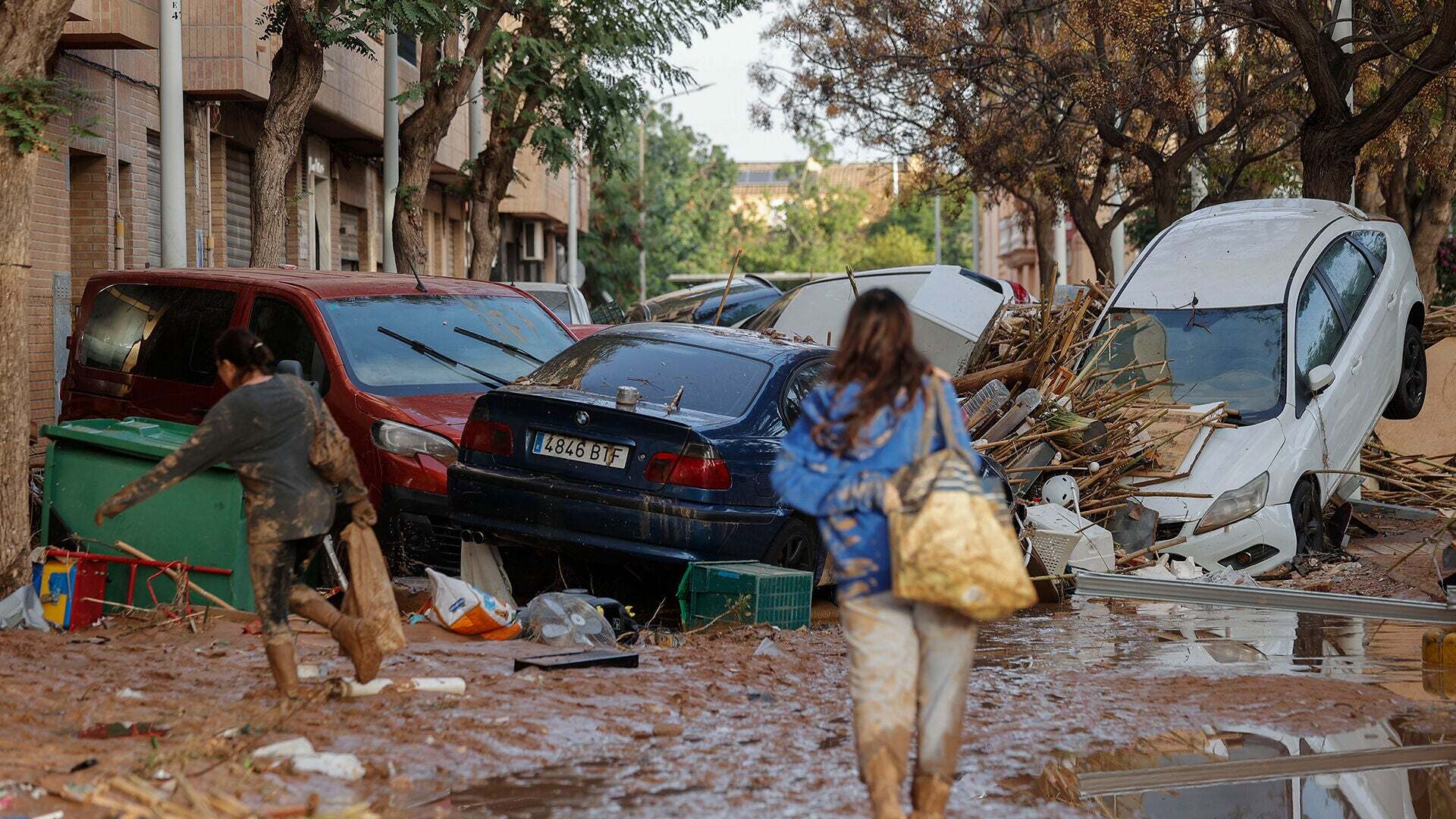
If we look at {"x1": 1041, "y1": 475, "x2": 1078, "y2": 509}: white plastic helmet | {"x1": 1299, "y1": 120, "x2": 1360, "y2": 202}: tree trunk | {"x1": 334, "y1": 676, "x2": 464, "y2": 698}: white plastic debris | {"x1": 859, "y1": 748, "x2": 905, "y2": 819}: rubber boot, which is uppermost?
{"x1": 1299, "y1": 120, "x2": 1360, "y2": 202}: tree trunk

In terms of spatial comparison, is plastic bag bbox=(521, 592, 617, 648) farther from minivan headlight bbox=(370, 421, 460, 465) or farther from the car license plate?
minivan headlight bbox=(370, 421, 460, 465)

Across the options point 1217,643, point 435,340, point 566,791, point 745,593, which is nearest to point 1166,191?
point 435,340

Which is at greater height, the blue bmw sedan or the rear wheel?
the blue bmw sedan

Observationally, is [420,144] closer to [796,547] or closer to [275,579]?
[796,547]

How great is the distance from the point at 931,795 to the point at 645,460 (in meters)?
3.76

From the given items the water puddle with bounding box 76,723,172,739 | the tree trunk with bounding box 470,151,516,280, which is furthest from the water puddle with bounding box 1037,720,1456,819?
the tree trunk with bounding box 470,151,516,280

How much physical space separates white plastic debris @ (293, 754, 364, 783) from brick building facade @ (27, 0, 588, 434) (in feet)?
14.8

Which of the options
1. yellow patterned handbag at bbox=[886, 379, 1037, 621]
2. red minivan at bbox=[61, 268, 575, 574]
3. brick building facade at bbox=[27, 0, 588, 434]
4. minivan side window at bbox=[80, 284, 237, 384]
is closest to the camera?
yellow patterned handbag at bbox=[886, 379, 1037, 621]

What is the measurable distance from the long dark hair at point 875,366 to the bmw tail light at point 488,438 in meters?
4.13

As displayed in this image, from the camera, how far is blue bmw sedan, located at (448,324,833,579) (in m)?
7.93

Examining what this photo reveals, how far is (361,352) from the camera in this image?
31.7ft

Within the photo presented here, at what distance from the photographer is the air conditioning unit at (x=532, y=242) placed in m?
46.6

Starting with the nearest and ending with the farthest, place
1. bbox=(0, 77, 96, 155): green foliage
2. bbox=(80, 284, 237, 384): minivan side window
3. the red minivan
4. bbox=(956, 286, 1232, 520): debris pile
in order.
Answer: bbox=(0, 77, 96, 155): green foliage → the red minivan → bbox=(80, 284, 237, 384): minivan side window → bbox=(956, 286, 1232, 520): debris pile

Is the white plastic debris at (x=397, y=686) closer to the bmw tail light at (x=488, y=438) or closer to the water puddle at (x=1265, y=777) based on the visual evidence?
the bmw tail light at (x=488, y=438)
